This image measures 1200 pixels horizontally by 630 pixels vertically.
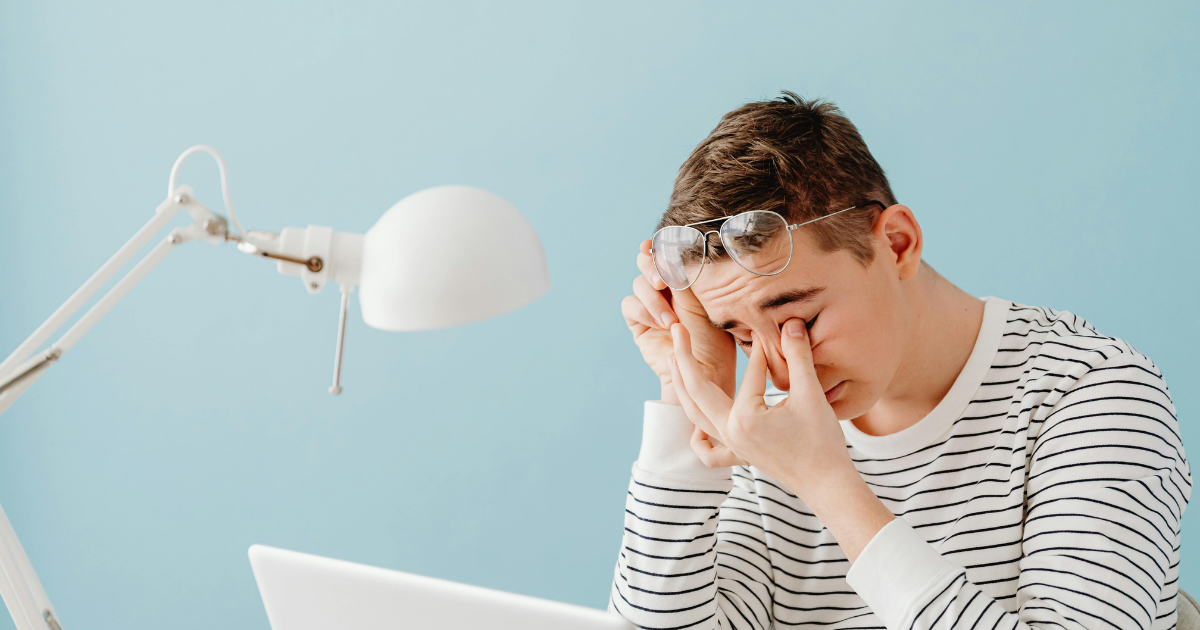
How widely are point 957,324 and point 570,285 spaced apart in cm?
95

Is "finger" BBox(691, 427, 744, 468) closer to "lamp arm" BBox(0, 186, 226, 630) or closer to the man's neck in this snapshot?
the man's neck

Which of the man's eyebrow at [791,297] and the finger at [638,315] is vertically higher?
the man's eyebrow at [791,297]

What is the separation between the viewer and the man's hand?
3.08ft

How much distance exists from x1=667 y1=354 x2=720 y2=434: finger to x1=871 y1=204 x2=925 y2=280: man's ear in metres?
0.31

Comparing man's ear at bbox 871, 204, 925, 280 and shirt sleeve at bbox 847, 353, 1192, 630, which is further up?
man's ear at bbox 871, 204, 925, 280

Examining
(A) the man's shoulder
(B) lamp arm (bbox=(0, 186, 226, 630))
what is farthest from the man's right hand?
(B) lamp arm (bbox=(0, 186, 226, 630))

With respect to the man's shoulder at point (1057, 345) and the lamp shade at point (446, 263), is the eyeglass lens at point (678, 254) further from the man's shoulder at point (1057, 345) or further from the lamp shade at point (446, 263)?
the man's shoulder at point (1057, 345)

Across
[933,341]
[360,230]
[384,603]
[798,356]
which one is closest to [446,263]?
[384,603]

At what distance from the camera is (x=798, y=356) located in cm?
101

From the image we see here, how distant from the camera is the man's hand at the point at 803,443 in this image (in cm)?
94

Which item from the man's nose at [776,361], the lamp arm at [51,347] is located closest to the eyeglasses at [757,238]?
the man's nose at [776,361]

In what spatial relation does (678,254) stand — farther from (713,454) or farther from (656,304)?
(713,454)

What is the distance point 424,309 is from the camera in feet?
2.54

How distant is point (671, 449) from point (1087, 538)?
503 mm
